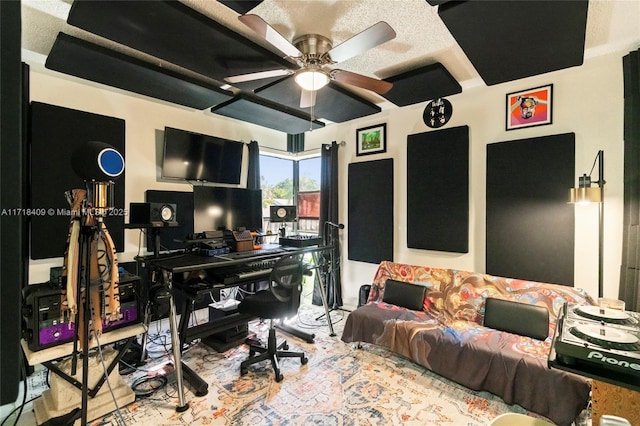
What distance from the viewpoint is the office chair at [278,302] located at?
2410 mm

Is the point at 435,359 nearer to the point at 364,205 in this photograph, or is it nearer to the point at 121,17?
the point at 364,205

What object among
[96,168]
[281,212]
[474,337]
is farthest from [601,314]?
[281,212]

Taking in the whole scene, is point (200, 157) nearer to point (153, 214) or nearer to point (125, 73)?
point (125, 73)

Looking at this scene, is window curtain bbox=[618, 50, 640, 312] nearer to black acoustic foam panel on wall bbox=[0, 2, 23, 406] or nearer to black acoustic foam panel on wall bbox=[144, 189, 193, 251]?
black acoustic foam panel on wall bbox=[0, 2, 23, 406]

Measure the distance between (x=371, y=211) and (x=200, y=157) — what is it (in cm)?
218

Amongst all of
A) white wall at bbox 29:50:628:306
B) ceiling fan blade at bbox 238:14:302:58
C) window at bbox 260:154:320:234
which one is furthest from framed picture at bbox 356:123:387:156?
ceiling fan blade at bbox 238:14:302:58

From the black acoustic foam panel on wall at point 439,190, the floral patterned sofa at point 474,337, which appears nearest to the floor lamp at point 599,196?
the floral patterned sofa at point 474,337

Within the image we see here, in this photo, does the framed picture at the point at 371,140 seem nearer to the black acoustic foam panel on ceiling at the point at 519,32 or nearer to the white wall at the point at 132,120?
the black acoustic foam panel on ceiling at the point at 519,32

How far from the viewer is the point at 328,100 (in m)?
3.11

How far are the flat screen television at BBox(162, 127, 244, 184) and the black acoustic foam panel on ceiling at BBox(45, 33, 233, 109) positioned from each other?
40 centimetres

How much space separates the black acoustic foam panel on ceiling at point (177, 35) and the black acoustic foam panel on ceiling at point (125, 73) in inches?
14.1

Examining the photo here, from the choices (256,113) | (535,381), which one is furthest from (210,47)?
(535,381)

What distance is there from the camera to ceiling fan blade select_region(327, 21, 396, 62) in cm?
161

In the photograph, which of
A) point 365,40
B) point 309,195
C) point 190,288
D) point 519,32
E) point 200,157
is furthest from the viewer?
point 309,195
